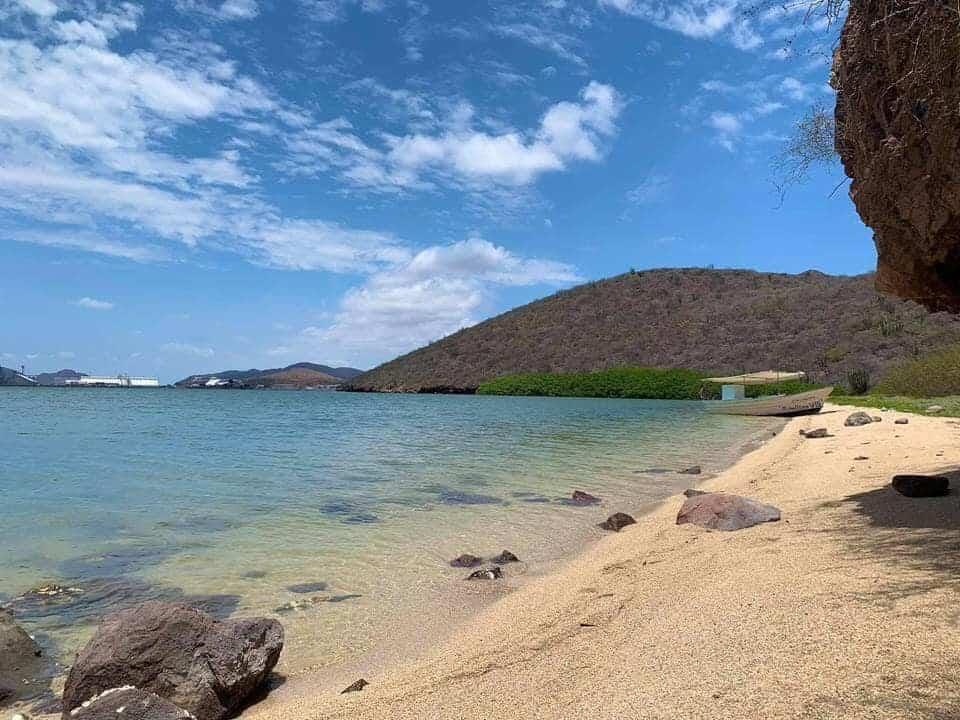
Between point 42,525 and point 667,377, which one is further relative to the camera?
point 667,377

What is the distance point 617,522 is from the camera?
9.77m

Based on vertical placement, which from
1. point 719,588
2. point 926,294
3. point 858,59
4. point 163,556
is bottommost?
point 163,556

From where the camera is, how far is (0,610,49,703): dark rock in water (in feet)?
16.0

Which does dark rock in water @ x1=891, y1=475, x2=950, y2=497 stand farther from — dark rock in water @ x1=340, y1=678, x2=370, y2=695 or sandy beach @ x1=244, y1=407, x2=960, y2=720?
dark rock in water @ x1=340, y1=678, x2=370, y2=695

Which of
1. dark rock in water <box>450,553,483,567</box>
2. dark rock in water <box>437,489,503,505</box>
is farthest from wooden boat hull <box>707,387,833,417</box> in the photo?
dark rock in water <box>450,553,483,567</box>

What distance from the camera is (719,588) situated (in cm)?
494

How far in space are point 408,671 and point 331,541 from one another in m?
4.91

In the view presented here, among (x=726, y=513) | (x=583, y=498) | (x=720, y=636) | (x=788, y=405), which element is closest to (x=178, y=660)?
(x=720, y=636)

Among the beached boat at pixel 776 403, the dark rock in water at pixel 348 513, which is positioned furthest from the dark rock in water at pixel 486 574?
the beached boat at pixel 776 403

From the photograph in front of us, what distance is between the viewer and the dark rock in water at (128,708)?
376 cm

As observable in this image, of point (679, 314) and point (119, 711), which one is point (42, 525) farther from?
point (679, 314)

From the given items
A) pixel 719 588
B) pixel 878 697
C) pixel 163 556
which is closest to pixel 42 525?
pixel 163 556

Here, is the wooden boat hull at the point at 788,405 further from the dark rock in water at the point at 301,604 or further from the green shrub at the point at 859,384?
the dark rock in water at the point at 301,604

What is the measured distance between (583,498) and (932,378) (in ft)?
84.3
